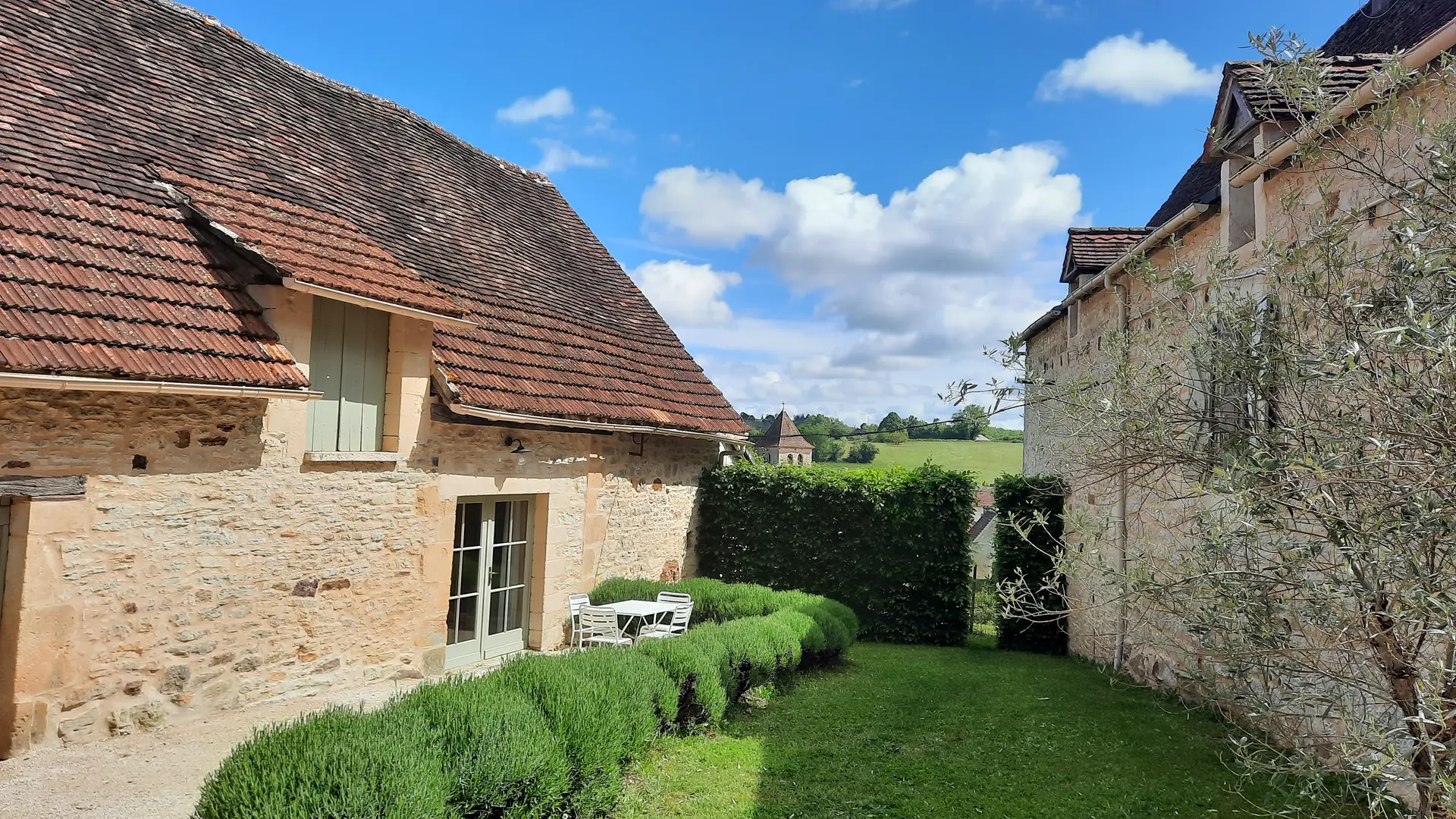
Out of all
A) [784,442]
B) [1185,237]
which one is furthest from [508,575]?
[784,442]

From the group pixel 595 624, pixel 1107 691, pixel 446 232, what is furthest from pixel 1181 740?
pixel 446 232

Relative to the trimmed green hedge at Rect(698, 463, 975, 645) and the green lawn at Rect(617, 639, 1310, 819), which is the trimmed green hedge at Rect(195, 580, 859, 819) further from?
the trimmed green hedge at Rect(698, 463, 975, 645)

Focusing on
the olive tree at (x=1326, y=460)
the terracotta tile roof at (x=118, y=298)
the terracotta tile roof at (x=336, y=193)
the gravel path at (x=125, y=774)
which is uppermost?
the terracotta tile roof at (x=336, y=193)

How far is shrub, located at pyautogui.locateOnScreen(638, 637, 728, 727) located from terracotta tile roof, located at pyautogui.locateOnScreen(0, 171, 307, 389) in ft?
12.5

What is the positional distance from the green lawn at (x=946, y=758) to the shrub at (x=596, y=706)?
26 cm

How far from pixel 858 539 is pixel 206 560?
8.66m

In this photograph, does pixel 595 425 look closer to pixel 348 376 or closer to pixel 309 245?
pixel 348 376

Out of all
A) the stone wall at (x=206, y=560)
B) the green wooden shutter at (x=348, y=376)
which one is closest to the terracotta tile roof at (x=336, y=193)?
the green wooden shutter at (x=348, y=376)

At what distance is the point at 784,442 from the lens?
47781 millimetres

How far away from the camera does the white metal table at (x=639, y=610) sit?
8.87m

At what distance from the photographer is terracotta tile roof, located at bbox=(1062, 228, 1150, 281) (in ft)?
33.5

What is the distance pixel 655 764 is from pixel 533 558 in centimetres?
396

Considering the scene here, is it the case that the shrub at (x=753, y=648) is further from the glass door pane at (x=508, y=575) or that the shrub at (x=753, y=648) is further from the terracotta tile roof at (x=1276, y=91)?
the terracotta tile roof at (x=1276, y=91)

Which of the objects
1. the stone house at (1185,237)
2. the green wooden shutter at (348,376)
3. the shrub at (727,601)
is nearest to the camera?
the stone house at (1185,237)
